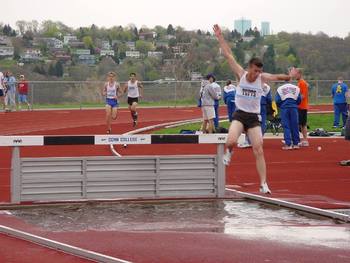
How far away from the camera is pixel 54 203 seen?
12555 mm

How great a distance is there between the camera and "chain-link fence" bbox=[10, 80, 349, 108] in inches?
1775

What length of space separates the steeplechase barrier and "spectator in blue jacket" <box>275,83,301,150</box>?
9.35 metres

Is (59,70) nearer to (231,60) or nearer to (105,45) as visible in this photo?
(105,45)

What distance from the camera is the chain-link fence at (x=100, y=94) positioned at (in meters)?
45.1

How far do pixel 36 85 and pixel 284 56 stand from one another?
29.2m

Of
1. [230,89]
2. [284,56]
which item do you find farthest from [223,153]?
[284,56]

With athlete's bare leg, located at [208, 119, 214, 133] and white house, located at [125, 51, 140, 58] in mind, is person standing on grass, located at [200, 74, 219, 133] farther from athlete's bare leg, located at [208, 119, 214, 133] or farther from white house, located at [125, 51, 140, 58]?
white house, located at [125, 51, 140, 58]

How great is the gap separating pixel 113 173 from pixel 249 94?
92.0 inches

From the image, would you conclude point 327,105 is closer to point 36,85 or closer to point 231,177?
point 36,85

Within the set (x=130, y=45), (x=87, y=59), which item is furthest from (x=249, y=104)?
(x=130, y=45)

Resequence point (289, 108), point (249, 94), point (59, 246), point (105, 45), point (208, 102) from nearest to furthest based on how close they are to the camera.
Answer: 1. point (59, 246)
2. point (249, 94)
3. point (289, 108)
4. point (208, 102)
5. point (105, 45)

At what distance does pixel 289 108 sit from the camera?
22578 mm

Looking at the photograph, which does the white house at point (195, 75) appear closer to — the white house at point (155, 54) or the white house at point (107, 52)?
the white house at point (155, 54)

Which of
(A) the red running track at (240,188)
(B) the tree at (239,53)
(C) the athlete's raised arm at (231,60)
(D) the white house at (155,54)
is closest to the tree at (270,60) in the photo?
(B) the tree at (239,53)
